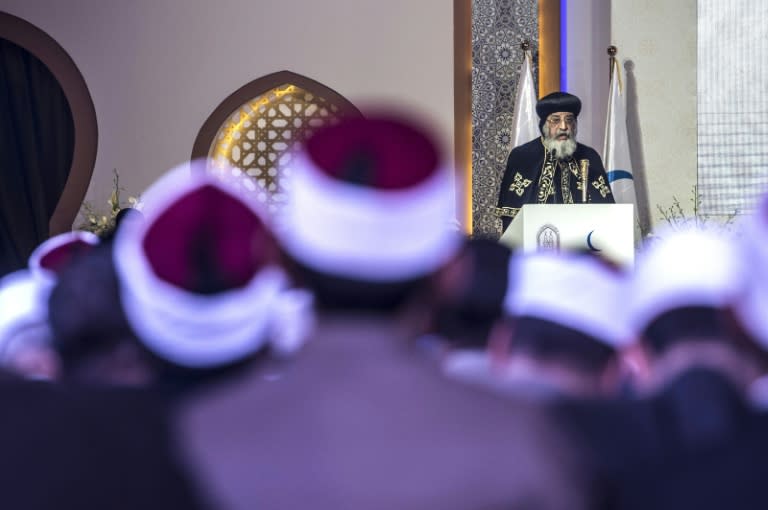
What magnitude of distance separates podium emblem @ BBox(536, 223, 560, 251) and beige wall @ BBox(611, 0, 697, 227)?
11.0 ft

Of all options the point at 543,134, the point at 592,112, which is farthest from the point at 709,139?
the point at 543,134

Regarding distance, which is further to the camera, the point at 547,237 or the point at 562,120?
the point at 562,120

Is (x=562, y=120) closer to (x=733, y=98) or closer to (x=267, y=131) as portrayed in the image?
(x=733, y=98)

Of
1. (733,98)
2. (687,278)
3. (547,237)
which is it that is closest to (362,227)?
(687,278)

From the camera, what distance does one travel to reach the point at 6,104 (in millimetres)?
7031

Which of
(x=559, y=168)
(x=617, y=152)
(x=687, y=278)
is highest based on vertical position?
(x=617, y=152)

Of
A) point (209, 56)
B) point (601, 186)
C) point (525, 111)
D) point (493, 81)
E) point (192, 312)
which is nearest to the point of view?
point (192, 312)

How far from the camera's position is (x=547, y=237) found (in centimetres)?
323

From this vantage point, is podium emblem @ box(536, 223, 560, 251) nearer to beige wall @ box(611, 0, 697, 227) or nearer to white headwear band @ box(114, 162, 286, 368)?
white headwear band @ box(114, 162, 286, 368)

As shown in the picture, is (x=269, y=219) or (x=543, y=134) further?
(x=543, y=134)

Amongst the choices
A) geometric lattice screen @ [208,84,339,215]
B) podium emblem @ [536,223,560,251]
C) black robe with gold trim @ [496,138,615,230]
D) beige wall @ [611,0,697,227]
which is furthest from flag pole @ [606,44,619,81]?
podium emblem @ [536,223,560,251]

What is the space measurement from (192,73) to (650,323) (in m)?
5.90

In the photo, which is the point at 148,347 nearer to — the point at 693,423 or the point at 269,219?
the point at 269,219

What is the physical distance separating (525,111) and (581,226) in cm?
294
